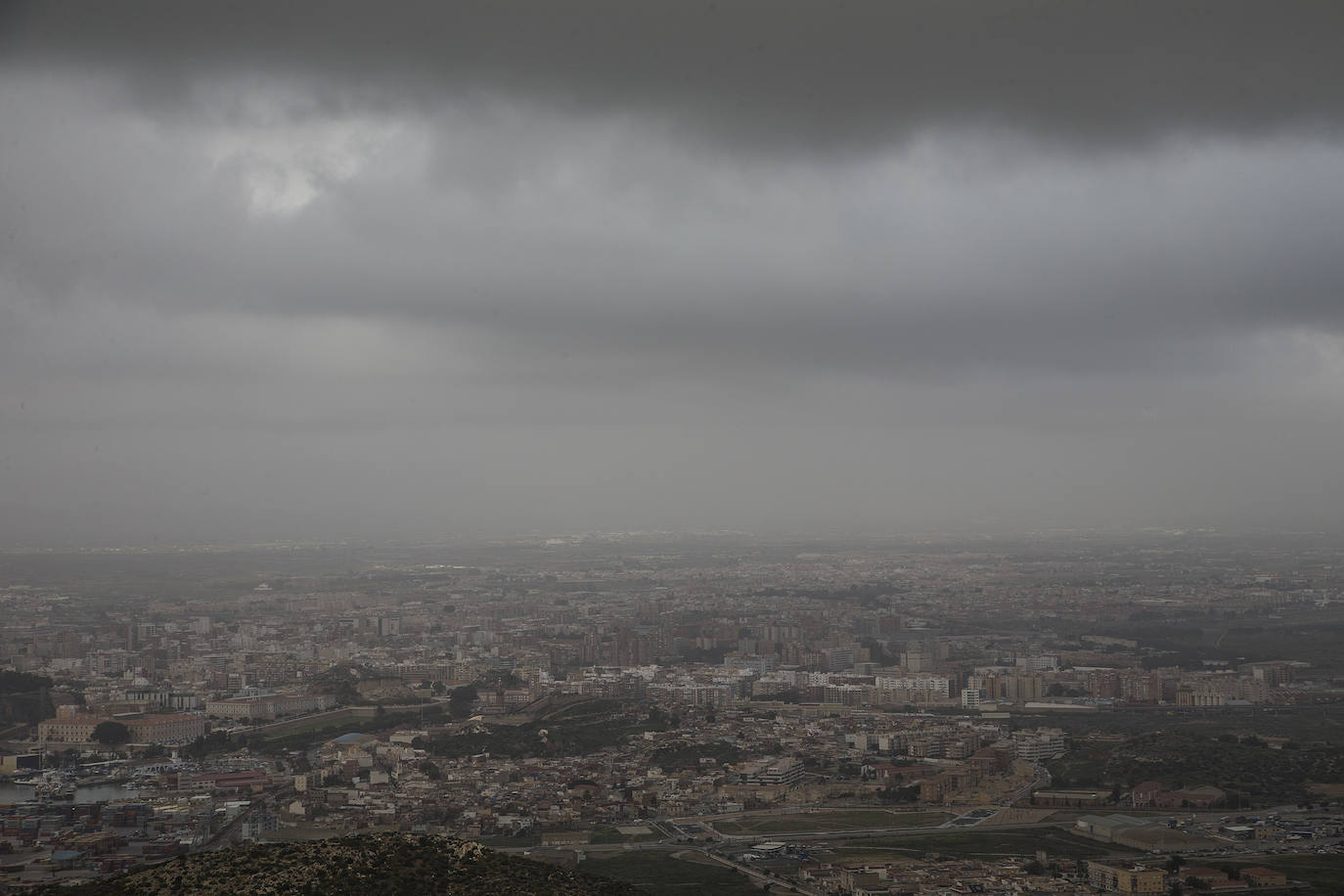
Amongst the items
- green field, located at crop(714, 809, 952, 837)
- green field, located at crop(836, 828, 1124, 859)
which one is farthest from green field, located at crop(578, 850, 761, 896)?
green field, located at crop(714, 809, 952, 837)

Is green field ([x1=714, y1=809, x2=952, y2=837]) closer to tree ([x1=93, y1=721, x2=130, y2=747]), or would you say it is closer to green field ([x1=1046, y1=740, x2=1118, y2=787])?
green field ([x1=1046, y1=740, x2=1118, y2=787])

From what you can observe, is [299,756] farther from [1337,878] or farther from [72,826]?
[1337,878]

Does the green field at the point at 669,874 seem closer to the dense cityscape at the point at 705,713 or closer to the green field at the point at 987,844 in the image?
the dense cityscape at the point at 705,713

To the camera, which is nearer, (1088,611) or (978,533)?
(1088,611)

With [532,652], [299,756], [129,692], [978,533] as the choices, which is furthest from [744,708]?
[978,533]

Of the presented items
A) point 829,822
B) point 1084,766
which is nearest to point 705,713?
point 1084,766

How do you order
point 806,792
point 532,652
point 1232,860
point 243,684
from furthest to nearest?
1. point 532,652
2. point 243,684
3. point 806,792
4. point 1232,860

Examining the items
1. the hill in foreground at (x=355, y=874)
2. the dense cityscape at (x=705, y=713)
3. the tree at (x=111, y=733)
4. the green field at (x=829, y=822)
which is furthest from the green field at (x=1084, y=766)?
the tree at (x=111, y=733)
